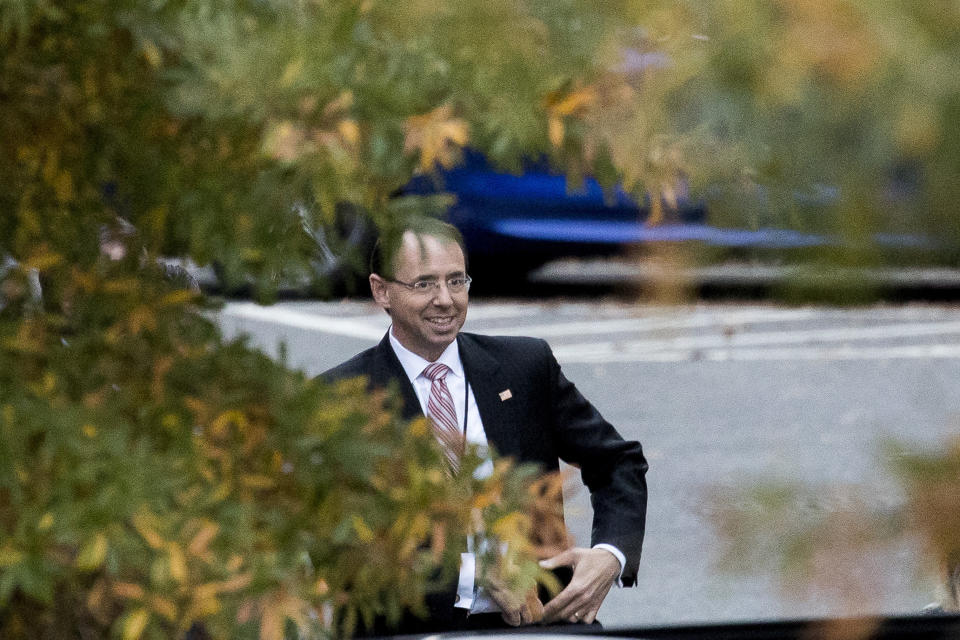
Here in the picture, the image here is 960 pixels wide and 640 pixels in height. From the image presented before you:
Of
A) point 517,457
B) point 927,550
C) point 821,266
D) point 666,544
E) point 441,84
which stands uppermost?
point 441,84

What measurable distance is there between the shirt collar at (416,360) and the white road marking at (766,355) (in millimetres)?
7158

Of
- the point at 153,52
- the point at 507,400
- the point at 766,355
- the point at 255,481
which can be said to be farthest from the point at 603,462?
the point at 766,355

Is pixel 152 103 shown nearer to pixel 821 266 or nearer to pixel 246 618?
pixel 246 618

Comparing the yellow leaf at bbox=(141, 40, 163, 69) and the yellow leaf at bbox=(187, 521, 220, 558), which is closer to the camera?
the yellow leaf at bbox=(187, 521, 220, 558)

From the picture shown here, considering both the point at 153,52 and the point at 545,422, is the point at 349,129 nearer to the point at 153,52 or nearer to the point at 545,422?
the point at 153,52

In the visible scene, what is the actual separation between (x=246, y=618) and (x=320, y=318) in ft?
36.4

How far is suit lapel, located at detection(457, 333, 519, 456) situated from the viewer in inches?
126

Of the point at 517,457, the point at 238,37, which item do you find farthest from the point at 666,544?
the point at 238,37

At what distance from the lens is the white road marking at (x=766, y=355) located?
34.7 ft

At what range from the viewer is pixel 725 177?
666 mm

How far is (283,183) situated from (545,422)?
212 cm

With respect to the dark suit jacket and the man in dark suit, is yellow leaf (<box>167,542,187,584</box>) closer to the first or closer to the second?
the man in dark suit

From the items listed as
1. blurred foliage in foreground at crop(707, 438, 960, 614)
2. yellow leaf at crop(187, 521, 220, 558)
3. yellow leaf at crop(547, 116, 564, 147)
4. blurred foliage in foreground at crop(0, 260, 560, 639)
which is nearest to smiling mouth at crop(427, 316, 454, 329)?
blurred foliage in foreground at crop(0, 260, 560, 639)

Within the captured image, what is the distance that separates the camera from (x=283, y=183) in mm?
1264
